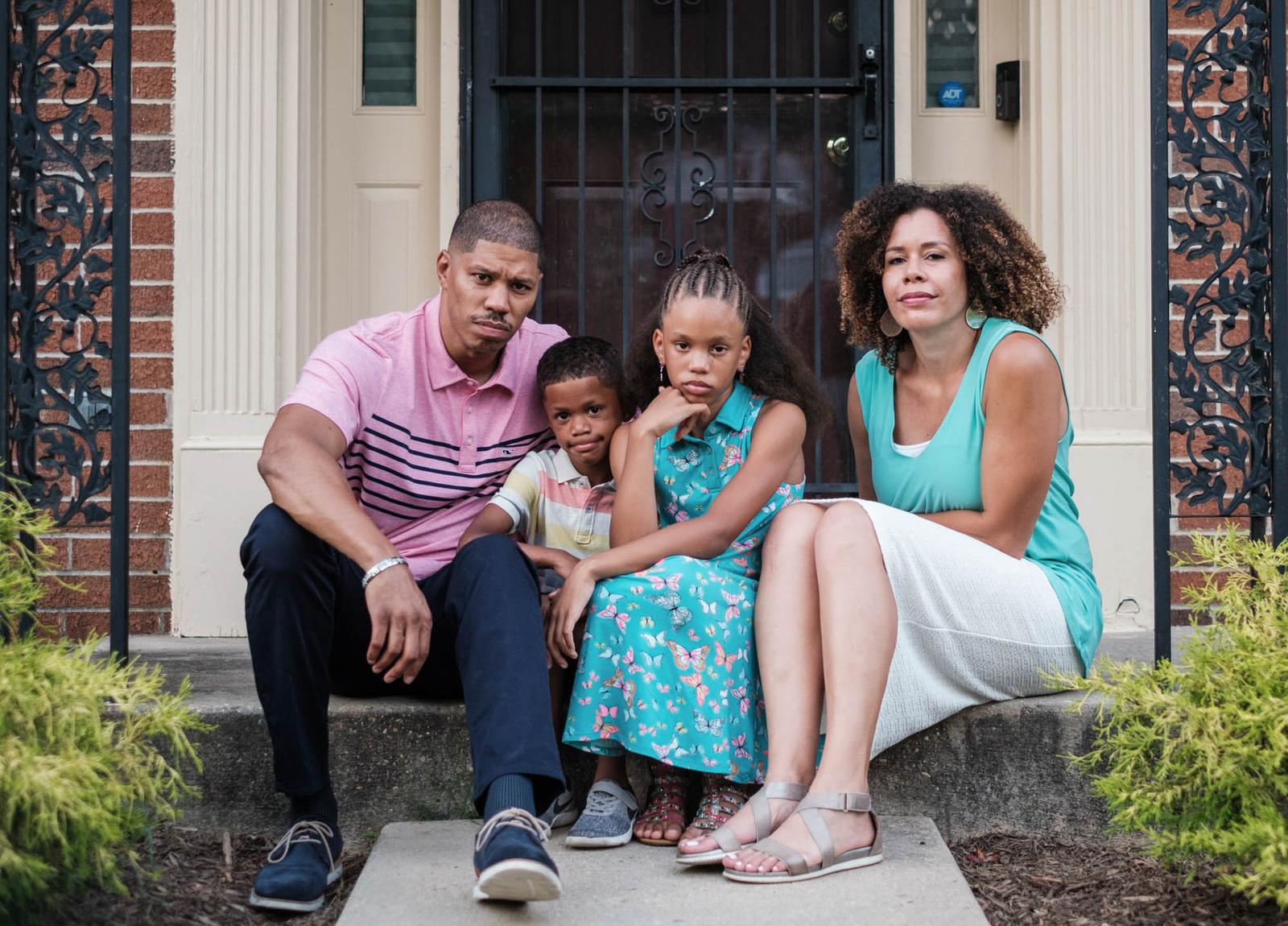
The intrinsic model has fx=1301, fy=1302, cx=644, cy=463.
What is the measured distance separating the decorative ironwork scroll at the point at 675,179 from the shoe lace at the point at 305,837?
2.34 m

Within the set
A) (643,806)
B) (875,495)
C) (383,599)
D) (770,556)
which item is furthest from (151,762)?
(875,495)

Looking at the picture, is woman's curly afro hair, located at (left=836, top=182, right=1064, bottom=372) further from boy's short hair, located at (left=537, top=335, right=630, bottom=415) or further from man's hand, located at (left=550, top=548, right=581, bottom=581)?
man's hand, located at (left=550, top=548, right=581, bottom=581)

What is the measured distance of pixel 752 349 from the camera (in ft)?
9.89

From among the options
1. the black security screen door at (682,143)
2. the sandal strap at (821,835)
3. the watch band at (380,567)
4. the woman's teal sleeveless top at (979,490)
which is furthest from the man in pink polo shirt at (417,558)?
the black security screen door at (682,143)

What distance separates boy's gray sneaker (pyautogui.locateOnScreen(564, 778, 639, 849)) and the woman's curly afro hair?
1.21m

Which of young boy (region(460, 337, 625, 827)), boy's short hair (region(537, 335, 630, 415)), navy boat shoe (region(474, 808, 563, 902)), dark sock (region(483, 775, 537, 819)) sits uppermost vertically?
boy's short hair (region(537, 335, 630, 415))

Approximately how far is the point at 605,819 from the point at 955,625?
814 mm

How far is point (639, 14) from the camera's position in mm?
4285

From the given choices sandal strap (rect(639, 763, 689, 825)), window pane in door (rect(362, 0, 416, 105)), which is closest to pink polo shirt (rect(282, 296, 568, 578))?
sandal strap (rect(639, 763, 689, 825))

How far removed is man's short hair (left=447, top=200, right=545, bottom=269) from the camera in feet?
9.70

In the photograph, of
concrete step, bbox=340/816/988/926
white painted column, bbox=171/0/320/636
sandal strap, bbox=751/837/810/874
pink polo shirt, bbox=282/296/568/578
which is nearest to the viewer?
concrete step, bbox=340/816/988/926

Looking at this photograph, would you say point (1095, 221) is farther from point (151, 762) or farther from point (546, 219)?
point (151, 762)

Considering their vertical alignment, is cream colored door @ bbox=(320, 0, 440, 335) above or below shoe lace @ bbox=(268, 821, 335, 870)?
above

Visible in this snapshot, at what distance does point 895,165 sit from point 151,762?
2950 mm
